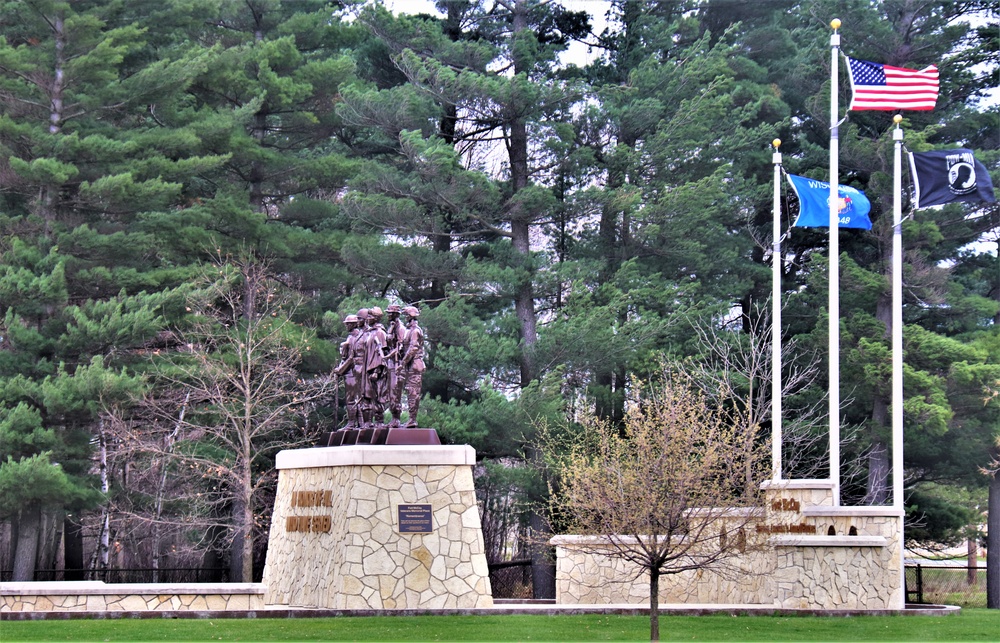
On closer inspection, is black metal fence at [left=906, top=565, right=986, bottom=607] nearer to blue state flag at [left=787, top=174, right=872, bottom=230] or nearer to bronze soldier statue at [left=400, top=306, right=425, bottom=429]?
blue state flag at [left=787, top=174, right=872, bottom=230]

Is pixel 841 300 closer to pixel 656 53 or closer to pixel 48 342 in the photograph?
pixel 656 53

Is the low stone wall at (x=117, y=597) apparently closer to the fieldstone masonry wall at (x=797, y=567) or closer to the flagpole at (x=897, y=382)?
the fieldstone masonry wall at (x=797, y=567)

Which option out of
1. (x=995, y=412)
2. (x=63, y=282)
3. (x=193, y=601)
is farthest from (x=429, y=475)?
(x=995, y=412)

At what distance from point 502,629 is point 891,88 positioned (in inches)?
474

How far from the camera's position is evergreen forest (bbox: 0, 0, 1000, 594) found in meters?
27.1

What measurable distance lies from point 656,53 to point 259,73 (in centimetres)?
1024

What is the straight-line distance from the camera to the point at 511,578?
33000 millimetres

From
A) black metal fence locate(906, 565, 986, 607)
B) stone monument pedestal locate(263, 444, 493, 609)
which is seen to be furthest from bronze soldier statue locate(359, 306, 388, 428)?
black metal fence locate(906, 565, 986, 607)

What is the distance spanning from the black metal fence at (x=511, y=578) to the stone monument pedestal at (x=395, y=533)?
1301 centimetres

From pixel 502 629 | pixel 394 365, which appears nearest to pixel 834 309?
pixel 394 365

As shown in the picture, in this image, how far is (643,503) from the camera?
14242 mm

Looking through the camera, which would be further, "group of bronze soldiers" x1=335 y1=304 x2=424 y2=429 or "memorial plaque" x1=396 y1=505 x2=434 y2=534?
"group of bronze soldiers" x1=335 y1=304 x2=424 y2=429

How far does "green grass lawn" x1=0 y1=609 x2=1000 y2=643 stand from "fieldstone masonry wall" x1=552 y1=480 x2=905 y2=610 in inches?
43.0

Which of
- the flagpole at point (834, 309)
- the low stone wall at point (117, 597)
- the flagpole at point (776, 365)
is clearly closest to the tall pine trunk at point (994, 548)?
the flagpole at point (834, 309)
